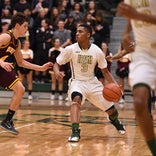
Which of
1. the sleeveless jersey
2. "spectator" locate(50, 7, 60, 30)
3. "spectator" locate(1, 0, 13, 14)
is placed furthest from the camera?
"spectator" locate(1, 0, 13, 14)

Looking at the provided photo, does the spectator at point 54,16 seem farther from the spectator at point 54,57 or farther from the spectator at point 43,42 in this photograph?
the spectator at point 54,57

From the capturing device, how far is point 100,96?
7.92m

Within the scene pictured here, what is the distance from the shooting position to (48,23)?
54.1 ft

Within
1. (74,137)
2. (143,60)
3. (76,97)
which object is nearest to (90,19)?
(76,97)

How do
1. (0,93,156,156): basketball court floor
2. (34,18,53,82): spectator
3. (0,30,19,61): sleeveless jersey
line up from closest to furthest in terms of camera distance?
(0,93,156,156): basketball court floor
(0,30,19,61): sleeveless jersey
(34,18,53,82): spectator

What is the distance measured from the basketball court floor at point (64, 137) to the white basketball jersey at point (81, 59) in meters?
1.01

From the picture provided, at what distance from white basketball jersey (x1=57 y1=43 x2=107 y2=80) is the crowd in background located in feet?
24.3

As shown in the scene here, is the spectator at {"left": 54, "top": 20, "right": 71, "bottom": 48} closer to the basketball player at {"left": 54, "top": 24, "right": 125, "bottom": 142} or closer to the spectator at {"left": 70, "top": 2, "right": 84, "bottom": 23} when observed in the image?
the spectator at {"left": 70, "top": 2, "right": 84, "bottom": 23}

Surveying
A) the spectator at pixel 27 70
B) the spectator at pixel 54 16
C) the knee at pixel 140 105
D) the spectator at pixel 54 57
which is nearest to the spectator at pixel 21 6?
the spectator at pixel 54 16

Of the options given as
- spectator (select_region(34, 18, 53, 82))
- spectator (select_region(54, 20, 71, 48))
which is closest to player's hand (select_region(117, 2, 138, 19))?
spectator (select_region(54, 20, 71, 48))

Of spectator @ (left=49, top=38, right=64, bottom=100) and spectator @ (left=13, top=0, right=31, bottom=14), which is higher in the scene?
spectator @ (left=13, top=0, right=31, bottom=14)

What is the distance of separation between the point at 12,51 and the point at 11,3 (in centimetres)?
1022

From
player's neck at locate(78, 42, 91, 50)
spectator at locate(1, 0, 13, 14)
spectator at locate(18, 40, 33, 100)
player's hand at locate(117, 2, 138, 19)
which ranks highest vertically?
player's hand at locate(117, 2, 138, 19)

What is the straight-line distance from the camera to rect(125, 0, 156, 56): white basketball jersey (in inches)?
185
